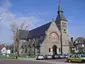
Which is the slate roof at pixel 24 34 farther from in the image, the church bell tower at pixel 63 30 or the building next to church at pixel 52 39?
the church bell tower at pixel 63 30

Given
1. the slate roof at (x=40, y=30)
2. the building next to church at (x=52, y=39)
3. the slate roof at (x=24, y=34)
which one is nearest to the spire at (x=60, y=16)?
the building next to church at (x=52, y=39)

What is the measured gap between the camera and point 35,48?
3201 inches

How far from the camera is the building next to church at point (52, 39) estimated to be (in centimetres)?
7888

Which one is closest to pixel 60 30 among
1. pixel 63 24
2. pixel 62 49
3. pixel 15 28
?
pixel 63 24

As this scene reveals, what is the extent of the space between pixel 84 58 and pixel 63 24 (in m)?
49.6

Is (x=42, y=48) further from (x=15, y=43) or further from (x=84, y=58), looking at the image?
(x=84, y=58)

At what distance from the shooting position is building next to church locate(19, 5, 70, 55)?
78.9 metres

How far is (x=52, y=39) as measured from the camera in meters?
80.9

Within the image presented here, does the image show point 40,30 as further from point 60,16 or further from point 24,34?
point 24,34

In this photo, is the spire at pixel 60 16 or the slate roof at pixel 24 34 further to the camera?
the slate roof at pixel 24 34

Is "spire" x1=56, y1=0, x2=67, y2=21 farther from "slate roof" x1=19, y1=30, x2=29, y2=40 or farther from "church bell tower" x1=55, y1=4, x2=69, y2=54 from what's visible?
"slate roof" x1=19, y1=30, x2=29, y2=40

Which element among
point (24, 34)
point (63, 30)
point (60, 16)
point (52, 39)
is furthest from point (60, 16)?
→ point (24, 34)

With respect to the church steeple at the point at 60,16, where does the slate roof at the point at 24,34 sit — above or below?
below

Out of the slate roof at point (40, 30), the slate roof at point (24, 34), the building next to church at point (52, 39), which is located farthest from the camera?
the slate roof at point (24, 34)
